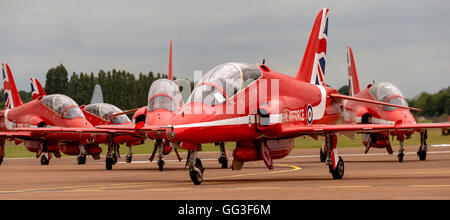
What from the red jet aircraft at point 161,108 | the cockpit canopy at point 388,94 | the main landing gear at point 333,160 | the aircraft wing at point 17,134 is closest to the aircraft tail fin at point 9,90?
the aircraft wing at point 17,134

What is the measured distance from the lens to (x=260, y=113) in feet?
56.0

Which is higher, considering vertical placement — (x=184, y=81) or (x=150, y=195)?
(x=184, y=81)

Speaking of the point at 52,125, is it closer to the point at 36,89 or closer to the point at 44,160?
the point at 44,160

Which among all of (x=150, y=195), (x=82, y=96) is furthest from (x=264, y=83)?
(x=82, y=96)

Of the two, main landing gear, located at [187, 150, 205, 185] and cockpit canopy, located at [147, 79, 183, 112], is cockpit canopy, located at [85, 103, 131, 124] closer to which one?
cockpit canopy, located at [147, 79, 183, 112]

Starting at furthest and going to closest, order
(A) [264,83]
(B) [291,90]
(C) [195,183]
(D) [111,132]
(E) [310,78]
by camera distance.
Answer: (D) [111,132] → (E) [310,78] → (B) [291,90] → (A) [264,83] → (C) [195,183]

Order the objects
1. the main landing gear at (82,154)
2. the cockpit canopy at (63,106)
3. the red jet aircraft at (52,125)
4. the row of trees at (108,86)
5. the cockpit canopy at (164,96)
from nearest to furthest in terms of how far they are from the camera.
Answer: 1. the cockpit canopy at (164,96)
2. the red jet aircraft at (52,125)
3. the cockpit canopy at (63,106)
4. the main landing gear at (82,154)
5. the row of trees at (108,86)

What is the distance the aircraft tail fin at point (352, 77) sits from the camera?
39.5 meters

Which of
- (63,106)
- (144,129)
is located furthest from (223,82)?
(63,106)

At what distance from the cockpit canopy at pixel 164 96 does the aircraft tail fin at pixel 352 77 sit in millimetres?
15418

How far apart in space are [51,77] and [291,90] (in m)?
101

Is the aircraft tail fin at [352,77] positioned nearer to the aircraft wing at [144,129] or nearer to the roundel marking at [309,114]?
the aircraft wing at [144,129]

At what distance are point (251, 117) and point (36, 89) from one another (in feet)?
92.0

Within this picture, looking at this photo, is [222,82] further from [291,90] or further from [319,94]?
[319,94]
